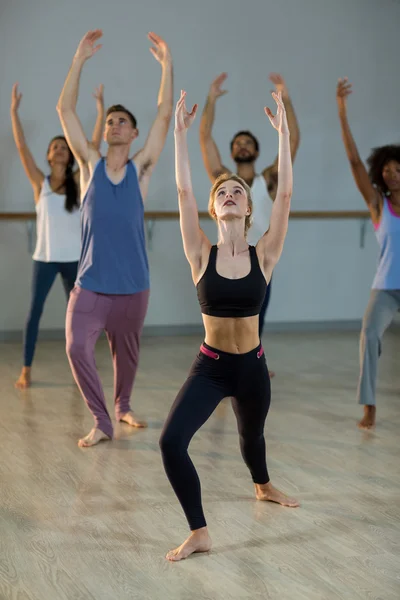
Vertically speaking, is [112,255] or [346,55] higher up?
[346,55]

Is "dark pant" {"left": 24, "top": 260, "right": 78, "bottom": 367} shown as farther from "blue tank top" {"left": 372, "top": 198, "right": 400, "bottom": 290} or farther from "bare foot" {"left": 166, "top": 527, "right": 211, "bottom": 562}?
"bare foot" {"left": 166, "top": 527, "right": 211, "bottom": 562}

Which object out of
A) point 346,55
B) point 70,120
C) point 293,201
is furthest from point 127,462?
point 346,55

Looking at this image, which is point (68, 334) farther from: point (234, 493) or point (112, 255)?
point (234, 493)

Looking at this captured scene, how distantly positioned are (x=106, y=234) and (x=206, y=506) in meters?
1.44

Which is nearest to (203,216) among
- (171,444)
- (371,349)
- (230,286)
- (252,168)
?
(252,168)

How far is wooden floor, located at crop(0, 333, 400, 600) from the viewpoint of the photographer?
279cm

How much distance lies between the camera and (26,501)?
352 cm

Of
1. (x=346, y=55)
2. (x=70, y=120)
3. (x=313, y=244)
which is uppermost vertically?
(x=346, y=55)

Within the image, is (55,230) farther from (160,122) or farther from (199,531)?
(199,531)

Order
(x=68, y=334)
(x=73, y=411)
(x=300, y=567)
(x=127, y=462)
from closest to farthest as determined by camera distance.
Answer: (x=300, y=567)
(x=127, y=462)
(x=68, y=334)
(x=73, y=411)

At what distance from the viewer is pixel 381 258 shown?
4766 millimetres

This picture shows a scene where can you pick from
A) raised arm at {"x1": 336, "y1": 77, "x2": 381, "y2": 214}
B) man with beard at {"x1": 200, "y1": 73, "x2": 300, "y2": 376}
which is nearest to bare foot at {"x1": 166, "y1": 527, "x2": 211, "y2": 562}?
raised arm at {"x1": 336, "y1": 77, "x2": 381, "y2": 214}

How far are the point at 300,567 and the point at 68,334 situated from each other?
1.81 meters

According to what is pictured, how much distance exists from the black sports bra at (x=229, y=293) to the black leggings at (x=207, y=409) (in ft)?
0.44
